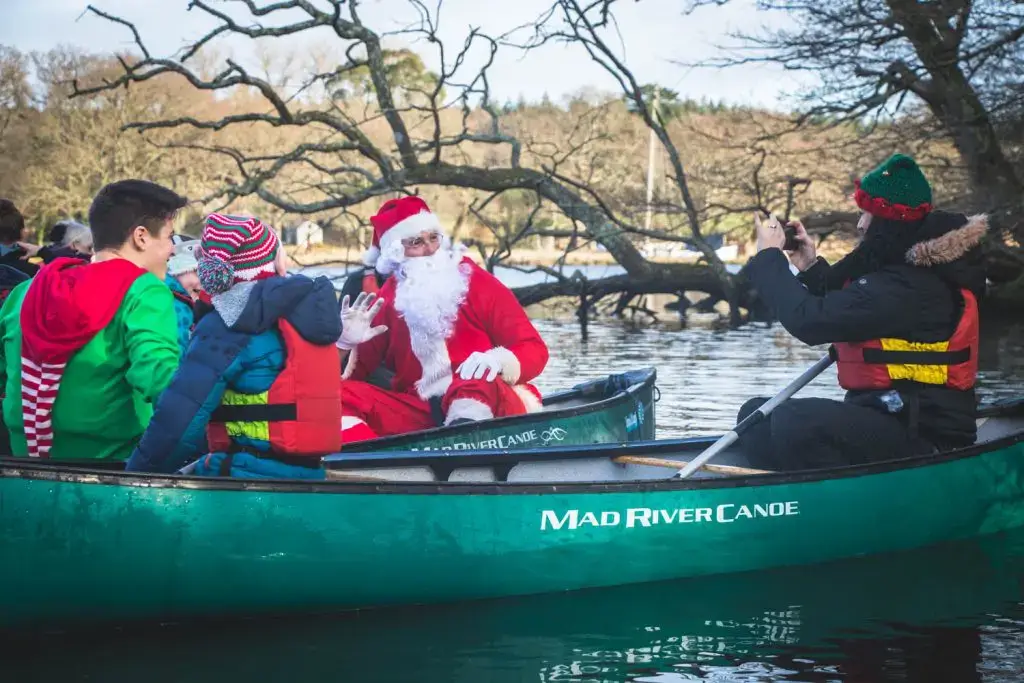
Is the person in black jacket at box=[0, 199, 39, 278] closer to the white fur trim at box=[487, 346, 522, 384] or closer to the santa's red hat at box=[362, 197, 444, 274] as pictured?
the santa's red hat at box=[362, 197, 444, 274]

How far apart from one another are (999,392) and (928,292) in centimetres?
697

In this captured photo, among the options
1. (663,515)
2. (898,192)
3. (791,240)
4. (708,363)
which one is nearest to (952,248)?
(898,192)

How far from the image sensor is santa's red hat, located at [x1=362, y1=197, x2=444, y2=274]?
6664mm

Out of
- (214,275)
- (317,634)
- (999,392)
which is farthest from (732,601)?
(999,392)

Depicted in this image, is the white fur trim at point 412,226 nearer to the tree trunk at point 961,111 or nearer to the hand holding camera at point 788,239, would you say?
the hand holding camera at point 788,239

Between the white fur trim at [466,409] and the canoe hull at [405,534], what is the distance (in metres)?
1.78

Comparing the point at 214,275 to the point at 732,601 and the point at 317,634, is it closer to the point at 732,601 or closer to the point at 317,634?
the point at 317,634

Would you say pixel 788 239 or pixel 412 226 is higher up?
pixel 412 226

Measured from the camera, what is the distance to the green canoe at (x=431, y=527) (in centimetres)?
409

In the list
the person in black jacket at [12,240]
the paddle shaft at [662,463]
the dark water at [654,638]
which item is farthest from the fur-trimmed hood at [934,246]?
the person in black jacket at [12,240]

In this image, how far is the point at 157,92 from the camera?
32031 millimetres

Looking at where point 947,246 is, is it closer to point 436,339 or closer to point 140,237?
point 436,339

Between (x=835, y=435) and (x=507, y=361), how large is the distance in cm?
185

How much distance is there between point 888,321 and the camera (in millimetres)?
4957
